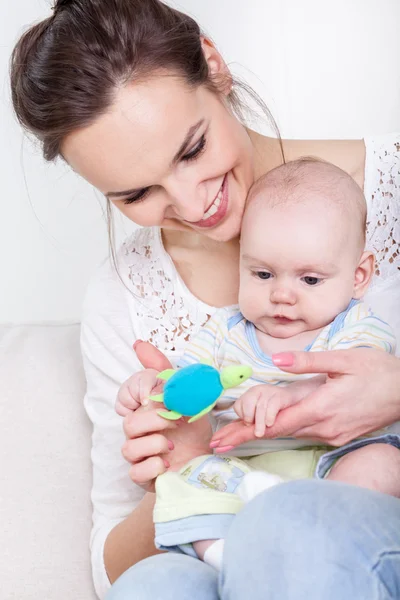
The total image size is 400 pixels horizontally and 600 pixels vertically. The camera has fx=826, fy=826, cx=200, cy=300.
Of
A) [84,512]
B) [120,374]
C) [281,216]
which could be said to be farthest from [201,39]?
[84,512]

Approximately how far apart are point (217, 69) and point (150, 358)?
2.09ft

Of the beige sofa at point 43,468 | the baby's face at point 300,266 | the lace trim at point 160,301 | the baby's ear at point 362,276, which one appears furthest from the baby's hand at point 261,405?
the beige sofa at point 43,468

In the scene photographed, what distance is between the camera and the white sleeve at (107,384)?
189 cm

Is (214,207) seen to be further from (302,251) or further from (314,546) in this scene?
(314,546)

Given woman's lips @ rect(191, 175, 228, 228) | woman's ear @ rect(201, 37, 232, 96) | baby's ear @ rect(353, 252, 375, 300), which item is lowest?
baby's ear @ rect(353, 252, 375, 300)

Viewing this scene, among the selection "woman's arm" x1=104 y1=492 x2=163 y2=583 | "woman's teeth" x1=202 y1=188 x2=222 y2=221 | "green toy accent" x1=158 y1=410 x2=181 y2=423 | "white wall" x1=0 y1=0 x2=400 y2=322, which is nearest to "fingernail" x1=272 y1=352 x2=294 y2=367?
"green toy accent" x1=158 y1=410 x2=181 y2=423

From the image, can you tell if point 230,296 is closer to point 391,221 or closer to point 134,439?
point 391,221

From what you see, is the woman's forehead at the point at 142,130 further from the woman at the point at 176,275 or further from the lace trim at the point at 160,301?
the lace trim at the point at 160,301

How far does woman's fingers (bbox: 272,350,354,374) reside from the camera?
1.28 meters

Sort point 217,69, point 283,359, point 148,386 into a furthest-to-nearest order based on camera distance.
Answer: point 217,69 → point 148,386 → point 283,359

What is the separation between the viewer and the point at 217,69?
5.74ft

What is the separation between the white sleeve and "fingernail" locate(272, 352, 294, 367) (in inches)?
28.2

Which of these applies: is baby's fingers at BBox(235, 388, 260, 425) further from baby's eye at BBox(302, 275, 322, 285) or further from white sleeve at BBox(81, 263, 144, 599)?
white sleeve at BBox(81, 263, 144, 599)

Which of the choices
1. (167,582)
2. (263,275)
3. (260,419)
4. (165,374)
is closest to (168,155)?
(263,275)
